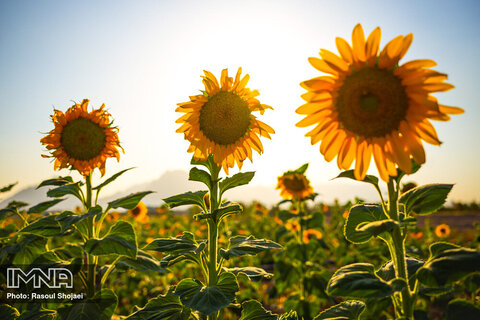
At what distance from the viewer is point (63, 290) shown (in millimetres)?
2221

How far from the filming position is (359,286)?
129 cm

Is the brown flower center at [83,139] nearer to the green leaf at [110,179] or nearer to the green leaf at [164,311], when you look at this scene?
the green leaf at [110,179]

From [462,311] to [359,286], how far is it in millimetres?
531

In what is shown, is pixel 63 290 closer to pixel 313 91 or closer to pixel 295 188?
pixel 313 91

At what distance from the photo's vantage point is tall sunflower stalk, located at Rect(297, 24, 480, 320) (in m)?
1.31

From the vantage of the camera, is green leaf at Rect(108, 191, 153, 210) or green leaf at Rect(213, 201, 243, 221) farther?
green leaf at Rect(108, 191, 153, 210)

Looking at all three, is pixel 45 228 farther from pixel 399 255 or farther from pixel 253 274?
pixel 399 255

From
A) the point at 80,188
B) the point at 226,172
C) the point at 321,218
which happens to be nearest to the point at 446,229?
the point at 321,218

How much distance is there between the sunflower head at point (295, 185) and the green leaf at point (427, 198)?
9.62 feet

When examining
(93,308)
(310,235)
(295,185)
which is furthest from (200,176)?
(310,235)

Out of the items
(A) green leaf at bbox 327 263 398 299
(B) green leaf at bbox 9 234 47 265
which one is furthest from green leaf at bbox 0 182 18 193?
(A) green leaf at bbox 327 263 398 299

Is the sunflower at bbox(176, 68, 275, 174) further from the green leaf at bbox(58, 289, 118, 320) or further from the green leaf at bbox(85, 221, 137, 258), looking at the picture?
the green leaf at bbox(58, 289, 118, 320)

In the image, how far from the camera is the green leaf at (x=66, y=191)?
2170 millimetres

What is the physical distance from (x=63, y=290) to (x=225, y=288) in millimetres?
1262
